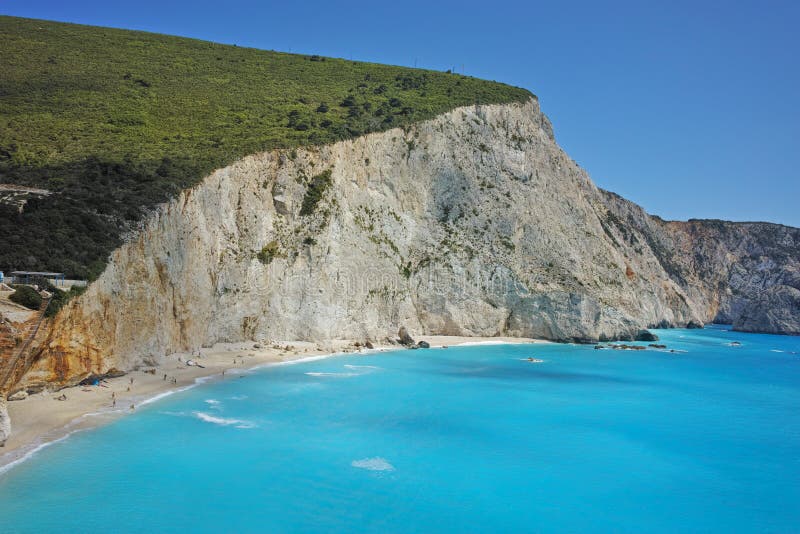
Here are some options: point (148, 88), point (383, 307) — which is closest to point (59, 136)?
point (148, 88)

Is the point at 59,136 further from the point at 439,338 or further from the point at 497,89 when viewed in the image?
the point at 497,89

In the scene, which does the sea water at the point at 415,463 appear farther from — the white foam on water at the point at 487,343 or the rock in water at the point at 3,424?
the white foam on water at the point at 487,343

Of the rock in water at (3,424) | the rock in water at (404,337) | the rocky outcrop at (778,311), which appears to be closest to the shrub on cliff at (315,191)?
the rock in water at (404,337)

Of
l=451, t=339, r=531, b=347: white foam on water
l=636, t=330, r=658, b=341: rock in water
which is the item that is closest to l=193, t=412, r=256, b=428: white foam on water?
l=451, t=339, r=531, b=347: white foam on water

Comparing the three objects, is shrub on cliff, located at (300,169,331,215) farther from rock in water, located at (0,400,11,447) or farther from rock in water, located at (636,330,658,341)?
rock in water, located at (636,330,658,341)

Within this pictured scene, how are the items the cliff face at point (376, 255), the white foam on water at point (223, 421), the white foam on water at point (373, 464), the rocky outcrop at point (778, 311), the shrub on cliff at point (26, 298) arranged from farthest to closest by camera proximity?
the rocky outcrop at point (778, 311) → the cliff face at point (376, 255) → the white foam on water at point (223, 421) → the shrub on cliff at point (26, 298) → the white foam on water at point (373, 464)

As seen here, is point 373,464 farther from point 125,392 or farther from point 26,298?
point 26,298
